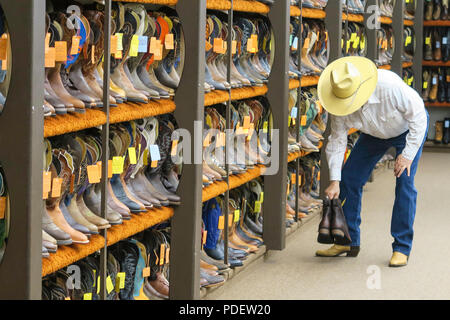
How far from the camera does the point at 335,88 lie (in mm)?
5281

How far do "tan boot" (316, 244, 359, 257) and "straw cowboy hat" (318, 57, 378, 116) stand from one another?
111 centimetres

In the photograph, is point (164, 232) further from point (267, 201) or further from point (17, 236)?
point (17, 236)

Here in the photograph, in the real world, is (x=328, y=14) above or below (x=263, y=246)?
above

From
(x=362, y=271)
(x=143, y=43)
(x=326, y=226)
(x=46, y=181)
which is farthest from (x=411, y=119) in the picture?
(x=46, y=181)

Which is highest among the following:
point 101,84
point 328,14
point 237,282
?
point 328,14

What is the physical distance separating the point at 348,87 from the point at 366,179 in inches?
31.8

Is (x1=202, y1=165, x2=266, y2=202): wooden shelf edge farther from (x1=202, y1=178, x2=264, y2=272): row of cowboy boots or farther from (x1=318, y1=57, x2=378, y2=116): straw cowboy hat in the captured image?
(x1=318, y1=57, x2=378, y2=116): straw cowboy hat

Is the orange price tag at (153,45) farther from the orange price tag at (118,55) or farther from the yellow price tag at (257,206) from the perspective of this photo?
the yellow price tag at (257,206)

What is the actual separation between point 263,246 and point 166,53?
6.07 feet

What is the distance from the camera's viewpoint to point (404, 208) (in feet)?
18.4

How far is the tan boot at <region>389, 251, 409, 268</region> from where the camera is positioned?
5.60 metres

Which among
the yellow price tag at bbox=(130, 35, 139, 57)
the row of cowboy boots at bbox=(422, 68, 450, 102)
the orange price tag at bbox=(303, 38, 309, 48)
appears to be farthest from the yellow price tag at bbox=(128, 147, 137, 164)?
the row of cowboy boots at bbox=(422, 68, 450, 102)
